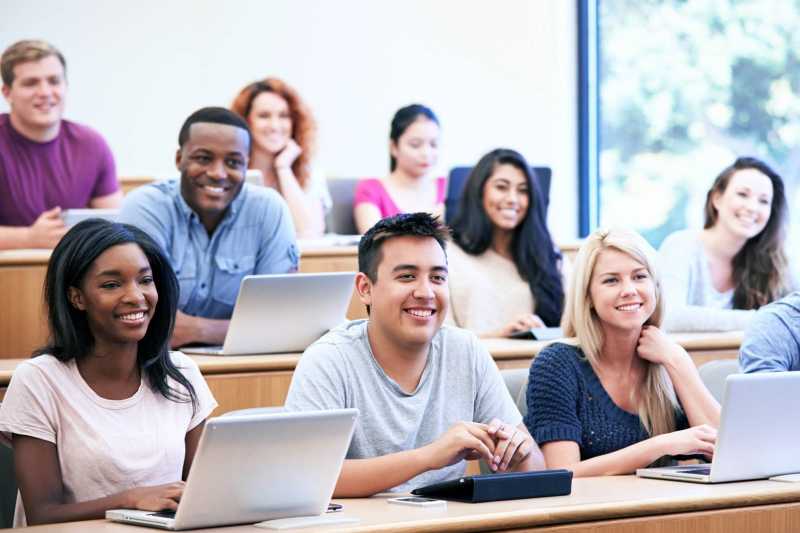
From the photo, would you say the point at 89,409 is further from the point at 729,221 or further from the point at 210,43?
the point at 210,43

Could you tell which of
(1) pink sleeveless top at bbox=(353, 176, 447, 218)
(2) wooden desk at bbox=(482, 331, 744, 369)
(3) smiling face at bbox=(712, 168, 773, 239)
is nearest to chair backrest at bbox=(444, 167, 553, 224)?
(1) pink sleeveless top at bbox=(353, 176, 447, 218)

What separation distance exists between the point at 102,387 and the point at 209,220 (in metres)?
1.44

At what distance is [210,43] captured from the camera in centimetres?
675

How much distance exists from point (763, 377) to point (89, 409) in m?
1.21

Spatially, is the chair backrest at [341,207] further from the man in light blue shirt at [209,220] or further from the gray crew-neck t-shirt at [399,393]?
the gray crew-neck t-shirt at [399,393]

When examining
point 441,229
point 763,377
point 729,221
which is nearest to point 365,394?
point 441,229

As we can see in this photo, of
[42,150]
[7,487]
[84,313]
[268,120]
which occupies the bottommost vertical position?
[7,487]

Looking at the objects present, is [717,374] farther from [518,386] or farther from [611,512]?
[611,512]

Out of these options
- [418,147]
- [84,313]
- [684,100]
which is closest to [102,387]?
[84,313]

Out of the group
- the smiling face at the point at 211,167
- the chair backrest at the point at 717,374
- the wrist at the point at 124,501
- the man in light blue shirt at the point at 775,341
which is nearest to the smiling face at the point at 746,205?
the chair backrest at the point at 717,374

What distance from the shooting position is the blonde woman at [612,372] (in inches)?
112

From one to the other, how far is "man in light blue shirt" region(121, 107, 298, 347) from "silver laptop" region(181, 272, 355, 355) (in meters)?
0.22

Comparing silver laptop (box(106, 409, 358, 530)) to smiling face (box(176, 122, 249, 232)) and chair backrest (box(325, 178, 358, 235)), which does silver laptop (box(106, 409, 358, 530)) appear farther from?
chair backrest (box(325, 178, 358, 235))

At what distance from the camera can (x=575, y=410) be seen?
2857 mm
